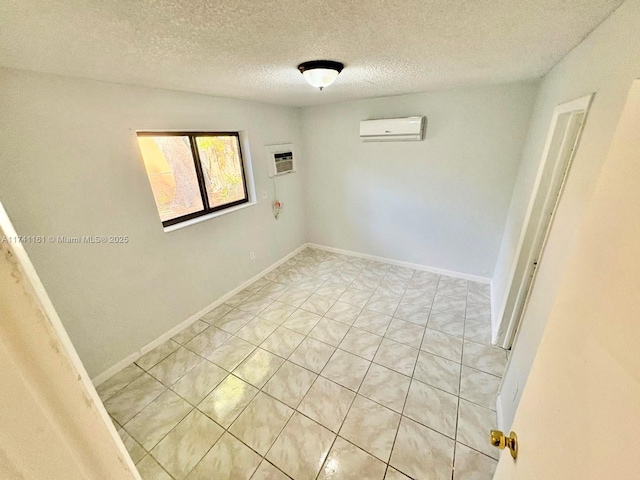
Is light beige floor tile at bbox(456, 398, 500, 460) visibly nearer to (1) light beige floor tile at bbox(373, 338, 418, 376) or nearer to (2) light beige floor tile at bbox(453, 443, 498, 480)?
(2) light beige floor tile at bbox(453, 443, 498, 480)

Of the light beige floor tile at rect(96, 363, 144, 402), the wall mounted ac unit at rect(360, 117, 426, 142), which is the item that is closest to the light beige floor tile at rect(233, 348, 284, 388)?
the light beige floor tile at rect(96, 363, 144, 402)

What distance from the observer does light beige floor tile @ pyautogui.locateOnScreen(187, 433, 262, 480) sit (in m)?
1.41

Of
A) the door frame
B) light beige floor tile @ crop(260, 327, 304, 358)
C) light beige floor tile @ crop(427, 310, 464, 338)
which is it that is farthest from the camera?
light beige floor tile @ crop(427, 310, 464, 338)

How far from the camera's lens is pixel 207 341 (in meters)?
2.37

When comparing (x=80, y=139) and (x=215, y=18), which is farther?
(x=80, y=139)

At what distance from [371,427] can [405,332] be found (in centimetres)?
95

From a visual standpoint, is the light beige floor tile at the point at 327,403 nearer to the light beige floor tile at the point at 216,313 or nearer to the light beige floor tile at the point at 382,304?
the light beige floor tile at the point at 382,304

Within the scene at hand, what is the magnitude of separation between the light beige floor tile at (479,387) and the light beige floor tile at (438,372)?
0.16 ft

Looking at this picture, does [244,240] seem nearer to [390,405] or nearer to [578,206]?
[390,405]

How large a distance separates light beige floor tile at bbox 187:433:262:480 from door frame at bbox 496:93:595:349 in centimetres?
191

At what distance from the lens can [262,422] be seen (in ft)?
5.45

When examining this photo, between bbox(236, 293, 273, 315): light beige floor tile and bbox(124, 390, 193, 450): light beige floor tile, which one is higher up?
bbox(236, 293, 273, 315): light beige floor tile

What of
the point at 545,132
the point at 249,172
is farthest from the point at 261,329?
the point at 545,132

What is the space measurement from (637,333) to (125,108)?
104 inches
